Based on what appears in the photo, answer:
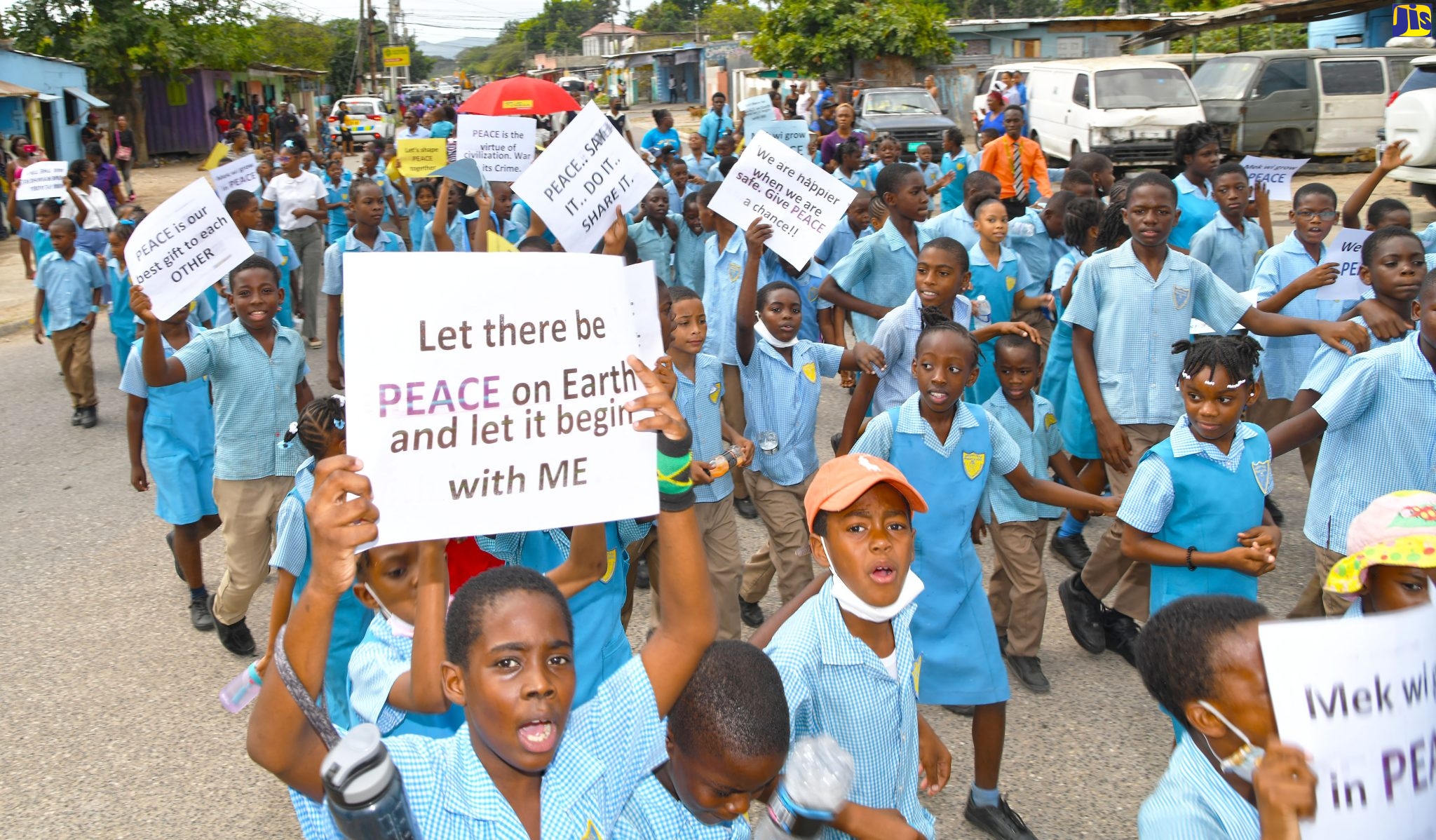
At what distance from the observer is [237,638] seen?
5.39 metres

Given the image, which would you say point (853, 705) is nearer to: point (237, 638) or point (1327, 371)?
point (1327, 371)

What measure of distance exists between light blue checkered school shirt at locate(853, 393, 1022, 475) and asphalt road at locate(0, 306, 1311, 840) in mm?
1128

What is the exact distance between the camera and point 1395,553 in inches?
102

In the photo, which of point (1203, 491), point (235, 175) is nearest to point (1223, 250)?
point (1203, 491)

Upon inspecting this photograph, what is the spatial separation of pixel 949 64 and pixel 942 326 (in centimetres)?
3326

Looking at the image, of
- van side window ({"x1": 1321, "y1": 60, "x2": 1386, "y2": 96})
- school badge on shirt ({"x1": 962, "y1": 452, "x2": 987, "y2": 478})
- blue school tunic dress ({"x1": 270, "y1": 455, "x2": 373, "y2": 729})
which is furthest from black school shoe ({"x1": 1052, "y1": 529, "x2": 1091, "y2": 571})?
van side window ({"x1": 1321, "y1": 60, "x2": 1386, "y2": 96})

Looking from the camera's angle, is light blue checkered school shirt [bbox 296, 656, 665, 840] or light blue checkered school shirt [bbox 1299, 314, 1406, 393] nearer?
light blue checkered school shirt [bbox 296, 656, 665, 840]

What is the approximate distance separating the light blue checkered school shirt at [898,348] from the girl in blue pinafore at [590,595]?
203 cm

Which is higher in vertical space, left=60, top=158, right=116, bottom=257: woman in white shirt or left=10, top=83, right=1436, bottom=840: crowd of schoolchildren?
left=60, top=158, right=116, bottom=257: woman in white shirt

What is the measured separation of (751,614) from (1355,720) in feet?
12.4

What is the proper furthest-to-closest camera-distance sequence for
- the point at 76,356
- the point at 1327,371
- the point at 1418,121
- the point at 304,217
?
the point at 1418,121, the point at 304,217, the point at 76,356, the point at 1327,371

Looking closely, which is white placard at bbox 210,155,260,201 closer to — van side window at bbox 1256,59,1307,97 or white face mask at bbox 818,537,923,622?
white face mask at bbox 818,537,923,622

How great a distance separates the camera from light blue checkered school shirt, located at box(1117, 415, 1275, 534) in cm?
388

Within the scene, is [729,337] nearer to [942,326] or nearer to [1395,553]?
[942,326]
